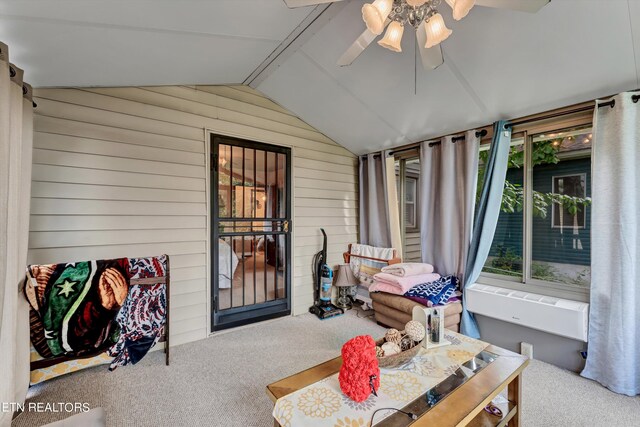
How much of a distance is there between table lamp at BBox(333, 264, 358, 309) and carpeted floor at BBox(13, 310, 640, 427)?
93cm

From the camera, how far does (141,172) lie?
8.46 ft

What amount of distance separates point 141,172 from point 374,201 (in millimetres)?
2836

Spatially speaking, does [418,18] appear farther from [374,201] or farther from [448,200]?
A: [374,201]

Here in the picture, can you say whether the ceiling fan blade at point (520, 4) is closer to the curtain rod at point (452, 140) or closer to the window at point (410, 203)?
the curtain rod at point (452, 140)

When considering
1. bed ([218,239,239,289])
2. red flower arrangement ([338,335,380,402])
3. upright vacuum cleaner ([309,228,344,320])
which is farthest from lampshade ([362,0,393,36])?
upright vacuum cleaner ([309,228,344,320])

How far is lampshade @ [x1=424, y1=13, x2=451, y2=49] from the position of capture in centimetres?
138

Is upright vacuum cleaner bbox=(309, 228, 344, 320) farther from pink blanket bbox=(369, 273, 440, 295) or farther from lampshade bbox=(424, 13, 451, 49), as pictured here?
lampshade bbox=(424, 13, 451, 49)

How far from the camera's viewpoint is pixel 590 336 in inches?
85.9

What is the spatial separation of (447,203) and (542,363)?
5.50 feet

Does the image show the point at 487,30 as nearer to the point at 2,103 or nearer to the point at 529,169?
the point at 529,169

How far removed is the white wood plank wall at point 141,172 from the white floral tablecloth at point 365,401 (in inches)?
79.5

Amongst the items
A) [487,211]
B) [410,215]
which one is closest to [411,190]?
[410,215]

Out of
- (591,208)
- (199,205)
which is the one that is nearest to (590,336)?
(591,208)

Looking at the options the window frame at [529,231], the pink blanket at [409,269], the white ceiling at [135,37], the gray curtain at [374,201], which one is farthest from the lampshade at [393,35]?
the gray curtain at [374,201]
